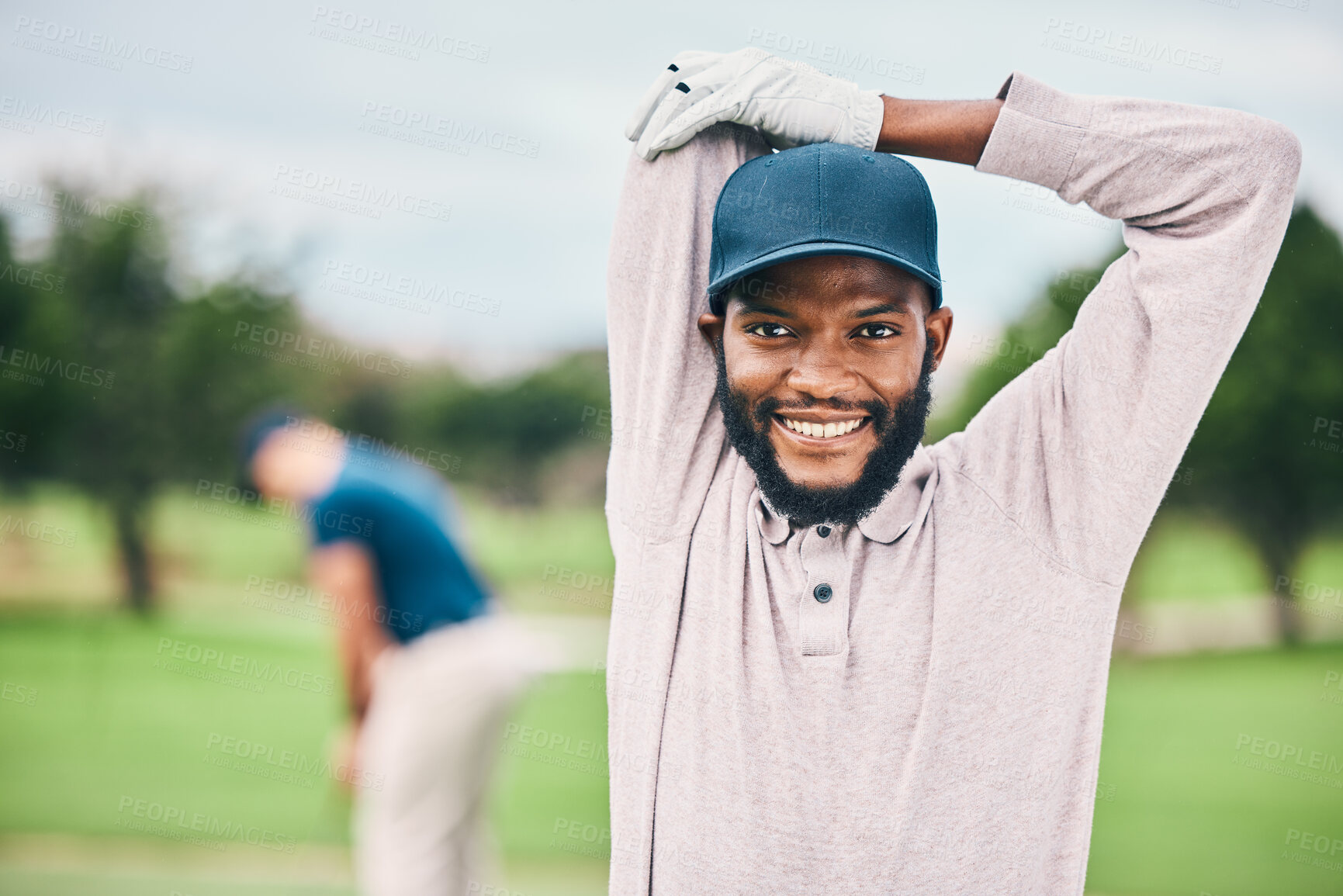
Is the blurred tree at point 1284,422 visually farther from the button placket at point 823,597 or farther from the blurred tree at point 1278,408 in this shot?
the button placket at point 823,597

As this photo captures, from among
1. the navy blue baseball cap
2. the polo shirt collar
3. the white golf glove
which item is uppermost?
the white golf glove

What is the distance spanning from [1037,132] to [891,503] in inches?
22.4

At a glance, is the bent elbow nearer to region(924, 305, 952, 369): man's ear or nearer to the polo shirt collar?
region(924, 305, 952, 369): man's ear

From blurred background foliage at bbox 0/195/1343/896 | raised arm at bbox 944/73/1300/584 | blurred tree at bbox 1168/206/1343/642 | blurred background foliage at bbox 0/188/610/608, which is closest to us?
raised arm at bbox 944/73/1300/584

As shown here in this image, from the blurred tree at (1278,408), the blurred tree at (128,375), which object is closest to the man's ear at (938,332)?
the blurred tree at (1278,408)

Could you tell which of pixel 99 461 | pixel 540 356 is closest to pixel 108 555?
pixel 99 461

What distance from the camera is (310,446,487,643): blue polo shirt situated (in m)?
3.37

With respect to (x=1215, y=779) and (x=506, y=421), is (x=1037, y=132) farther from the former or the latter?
(x=506, y=421)

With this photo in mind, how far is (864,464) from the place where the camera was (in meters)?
1.40

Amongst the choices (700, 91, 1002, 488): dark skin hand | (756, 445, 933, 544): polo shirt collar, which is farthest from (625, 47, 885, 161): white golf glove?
(756, 445, 933, 544): polo shirt collar

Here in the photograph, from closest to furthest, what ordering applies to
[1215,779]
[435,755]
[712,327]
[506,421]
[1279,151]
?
1. [1279,151]
2. [712,327]
3. [435,755]
4. [1215,779]
5. [506,421]

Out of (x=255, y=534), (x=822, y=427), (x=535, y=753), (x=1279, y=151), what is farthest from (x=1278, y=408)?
(x=255, y=534)

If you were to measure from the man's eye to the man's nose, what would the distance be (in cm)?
5

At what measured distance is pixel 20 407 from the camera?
1695 centimetres
